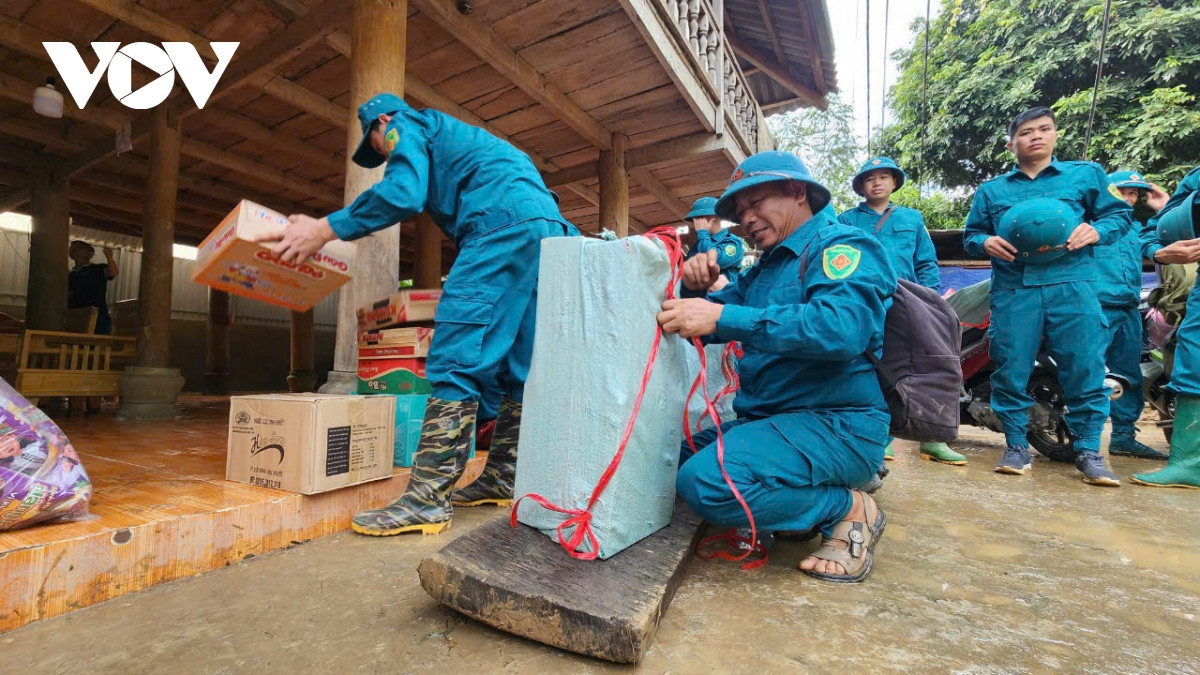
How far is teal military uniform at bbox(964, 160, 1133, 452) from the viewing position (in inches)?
115

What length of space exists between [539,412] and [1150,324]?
15.4ft

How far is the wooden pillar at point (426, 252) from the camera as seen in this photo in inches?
275

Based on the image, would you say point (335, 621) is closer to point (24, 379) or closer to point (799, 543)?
point (799, 543)

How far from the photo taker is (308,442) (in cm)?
179

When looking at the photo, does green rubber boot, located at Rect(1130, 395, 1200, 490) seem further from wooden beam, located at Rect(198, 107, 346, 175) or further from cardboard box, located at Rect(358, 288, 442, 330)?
wooden beam, located at Rect(198, 107, 346, 175)

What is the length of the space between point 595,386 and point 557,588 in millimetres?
445

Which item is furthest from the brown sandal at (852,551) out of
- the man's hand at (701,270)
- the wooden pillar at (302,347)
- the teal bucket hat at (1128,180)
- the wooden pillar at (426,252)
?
the wooden pillar at (302,347)

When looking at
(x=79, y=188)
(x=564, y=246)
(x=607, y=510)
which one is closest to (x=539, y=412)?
(x=607, y=510)

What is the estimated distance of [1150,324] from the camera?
3930 millimetres

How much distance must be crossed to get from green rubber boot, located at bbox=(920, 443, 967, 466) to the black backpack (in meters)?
2.10

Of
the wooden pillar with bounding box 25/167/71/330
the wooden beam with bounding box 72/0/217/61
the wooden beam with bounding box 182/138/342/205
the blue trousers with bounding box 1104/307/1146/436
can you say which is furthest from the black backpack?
the wooden pillar with bounding box 25/167/71/330

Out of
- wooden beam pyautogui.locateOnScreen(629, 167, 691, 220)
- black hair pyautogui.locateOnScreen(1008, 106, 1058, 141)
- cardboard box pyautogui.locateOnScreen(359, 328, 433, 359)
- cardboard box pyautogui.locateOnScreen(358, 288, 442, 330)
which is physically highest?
wooden beam pyautogui.locateOnScreen(629, 167, 691, 220)

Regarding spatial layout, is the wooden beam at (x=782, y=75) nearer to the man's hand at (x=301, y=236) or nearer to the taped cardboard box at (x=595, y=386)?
the man's hand at (x=301, y=236)

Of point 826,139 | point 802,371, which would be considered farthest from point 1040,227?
point 826,139
